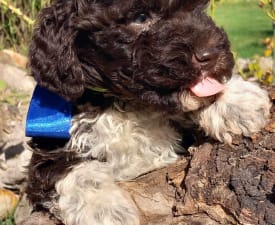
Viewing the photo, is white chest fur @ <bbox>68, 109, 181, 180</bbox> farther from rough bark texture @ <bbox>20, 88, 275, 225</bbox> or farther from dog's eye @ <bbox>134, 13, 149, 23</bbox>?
dog's eye @ <bbox>134, 13, 149, 23</bbox>

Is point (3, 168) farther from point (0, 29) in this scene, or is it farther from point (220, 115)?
point (0, 29)

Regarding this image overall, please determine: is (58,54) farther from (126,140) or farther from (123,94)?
(126,140)

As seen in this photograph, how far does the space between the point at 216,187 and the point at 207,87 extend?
52 centimetres

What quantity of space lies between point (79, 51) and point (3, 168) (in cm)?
261

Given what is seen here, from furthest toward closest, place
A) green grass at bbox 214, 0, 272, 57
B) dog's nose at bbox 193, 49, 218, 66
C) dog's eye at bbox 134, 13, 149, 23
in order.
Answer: green grass at bbox 214, 0, 272, 57 → dog's eye at bbox 134, 13, 149, 23 → dog's nose at bbox 193, 49, 218, 66

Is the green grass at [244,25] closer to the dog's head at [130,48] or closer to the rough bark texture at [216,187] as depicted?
the dog's head at [130,48]

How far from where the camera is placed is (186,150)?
368 cm

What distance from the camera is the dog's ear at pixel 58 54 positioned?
3420 mm

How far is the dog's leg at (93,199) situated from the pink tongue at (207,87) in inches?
26.8

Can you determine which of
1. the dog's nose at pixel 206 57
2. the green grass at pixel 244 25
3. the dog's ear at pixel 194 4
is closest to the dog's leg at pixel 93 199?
the dog's nose at pixel 206 57

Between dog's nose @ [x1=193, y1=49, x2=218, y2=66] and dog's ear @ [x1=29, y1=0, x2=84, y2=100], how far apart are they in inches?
28.4

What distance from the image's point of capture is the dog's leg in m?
3.18

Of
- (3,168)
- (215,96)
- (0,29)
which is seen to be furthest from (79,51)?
(0,29)

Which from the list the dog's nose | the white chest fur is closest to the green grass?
the white chest fur
